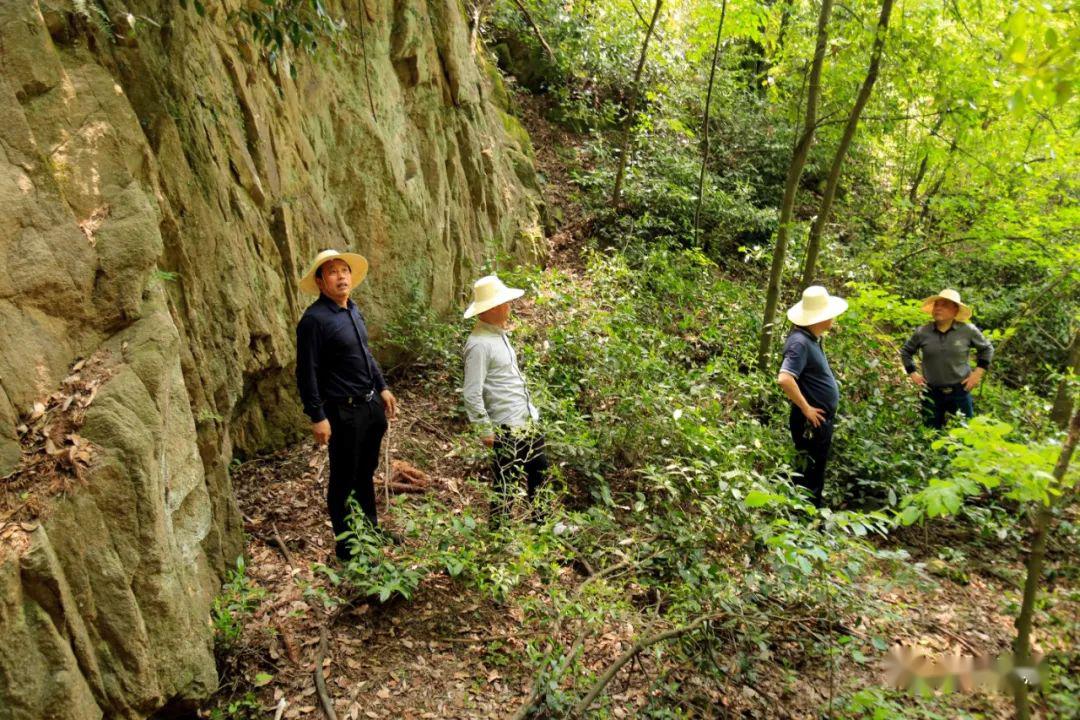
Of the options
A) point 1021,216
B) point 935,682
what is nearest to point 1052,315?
point 1021,216

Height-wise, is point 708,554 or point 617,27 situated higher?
point 617,27

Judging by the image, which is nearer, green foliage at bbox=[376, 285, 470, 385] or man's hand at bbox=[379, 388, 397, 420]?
man's hand at bbox=[379, 388, 397, 420]

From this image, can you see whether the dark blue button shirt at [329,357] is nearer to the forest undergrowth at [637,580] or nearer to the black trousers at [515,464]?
the forest undergrowth at [637,580]

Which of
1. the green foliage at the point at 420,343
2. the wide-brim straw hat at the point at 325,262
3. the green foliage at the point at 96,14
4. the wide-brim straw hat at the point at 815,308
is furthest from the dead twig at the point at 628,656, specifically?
the green foliage at the point at 96,14

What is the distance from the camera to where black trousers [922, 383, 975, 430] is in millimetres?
7523

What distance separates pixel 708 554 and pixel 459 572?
2018 mm

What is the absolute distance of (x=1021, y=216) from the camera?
10258mm

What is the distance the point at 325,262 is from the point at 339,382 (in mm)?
896

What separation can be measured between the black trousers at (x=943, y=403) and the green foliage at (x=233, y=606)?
23.8ft

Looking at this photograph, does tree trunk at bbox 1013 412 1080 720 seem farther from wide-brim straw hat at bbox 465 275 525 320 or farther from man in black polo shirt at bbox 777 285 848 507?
wide-brim straw hat at bbox 465 275 525 320

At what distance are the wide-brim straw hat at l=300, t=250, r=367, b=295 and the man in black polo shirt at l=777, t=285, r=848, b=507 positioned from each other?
385 centimetres

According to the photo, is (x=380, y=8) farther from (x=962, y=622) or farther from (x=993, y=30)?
(x=962, y=622)

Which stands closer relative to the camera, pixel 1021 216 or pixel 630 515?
pixel 630 515

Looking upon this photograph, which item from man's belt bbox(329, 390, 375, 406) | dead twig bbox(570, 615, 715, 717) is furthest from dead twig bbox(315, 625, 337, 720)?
man's belt bbox(329, 390, 375, 406)
